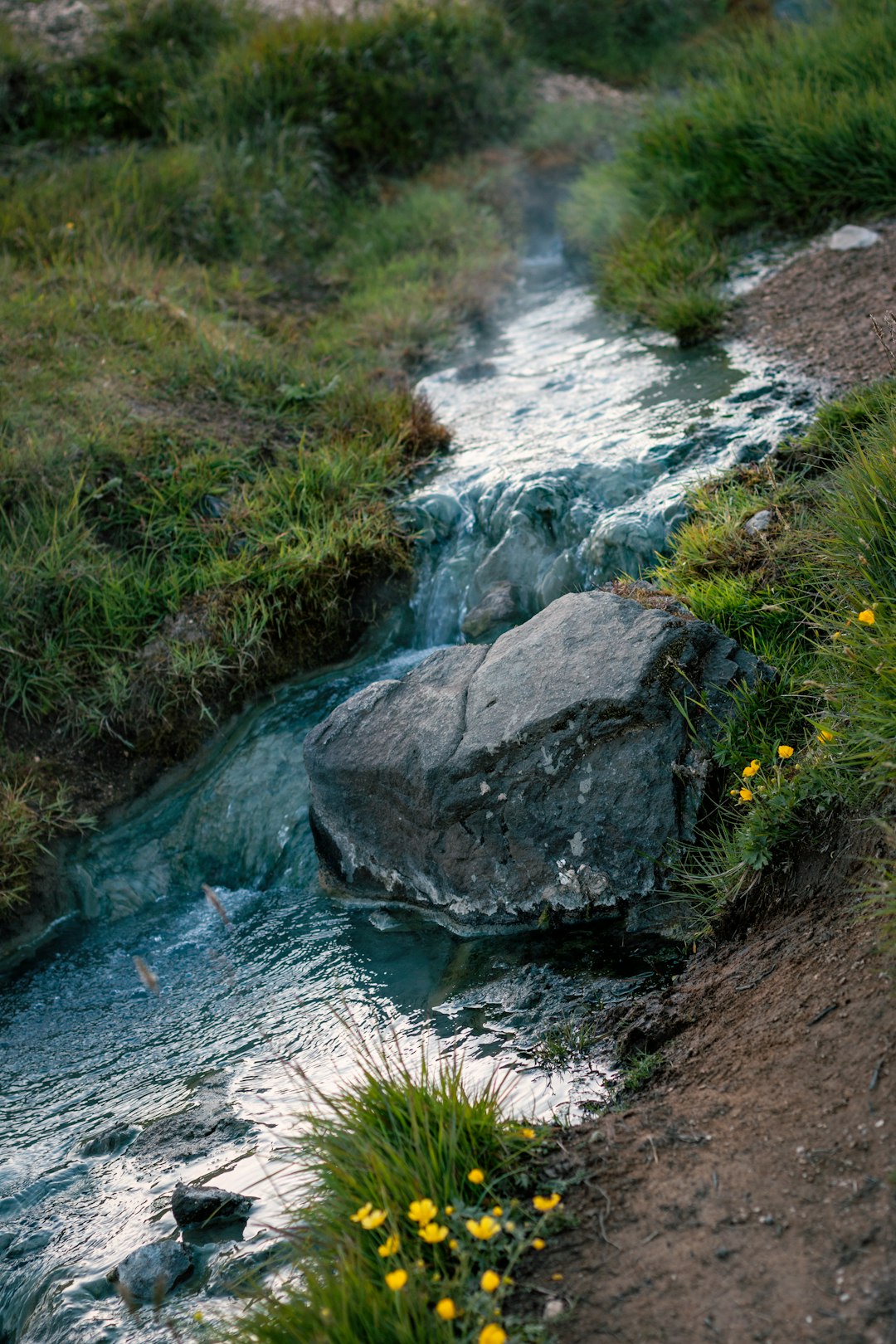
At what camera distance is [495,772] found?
3.89 metres

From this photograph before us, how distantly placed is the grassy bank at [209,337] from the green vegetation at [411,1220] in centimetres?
263

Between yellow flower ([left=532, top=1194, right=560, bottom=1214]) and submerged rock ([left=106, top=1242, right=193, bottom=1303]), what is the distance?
1007 mm

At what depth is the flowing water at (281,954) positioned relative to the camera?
3.12 meters

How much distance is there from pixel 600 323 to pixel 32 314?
3.76 meters

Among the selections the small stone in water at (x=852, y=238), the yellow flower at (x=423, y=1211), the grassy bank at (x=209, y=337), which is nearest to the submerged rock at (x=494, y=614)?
the grassy bank at (x=209, y=337)

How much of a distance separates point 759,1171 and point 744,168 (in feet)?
23.3

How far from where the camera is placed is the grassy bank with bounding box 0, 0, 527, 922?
17.3ft

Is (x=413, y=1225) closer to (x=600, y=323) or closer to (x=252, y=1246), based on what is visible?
(x=252, y=1246)

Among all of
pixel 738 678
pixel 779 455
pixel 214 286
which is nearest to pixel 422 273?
pixel 214 286

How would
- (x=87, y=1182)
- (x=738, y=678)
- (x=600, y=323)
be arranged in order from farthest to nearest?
(x=600, y=323), (x=738, y=678), (x=87, y=1182)

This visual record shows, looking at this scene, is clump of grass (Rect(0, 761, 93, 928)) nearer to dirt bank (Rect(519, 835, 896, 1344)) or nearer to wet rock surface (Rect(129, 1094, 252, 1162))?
wet rock surface (Rect(129, 1094, 252, 1162))

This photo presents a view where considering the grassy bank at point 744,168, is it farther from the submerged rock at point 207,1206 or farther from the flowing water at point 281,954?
the submerged rock at point 207,1206

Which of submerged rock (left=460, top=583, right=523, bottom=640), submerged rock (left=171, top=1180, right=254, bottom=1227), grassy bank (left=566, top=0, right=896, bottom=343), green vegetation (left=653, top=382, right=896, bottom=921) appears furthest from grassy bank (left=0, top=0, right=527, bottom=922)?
submerged rock (left=171, top=1180, right=254, bottom=1227)

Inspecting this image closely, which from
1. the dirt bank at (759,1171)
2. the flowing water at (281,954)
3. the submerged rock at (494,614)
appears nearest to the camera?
the dirt bank at (759,1171)
